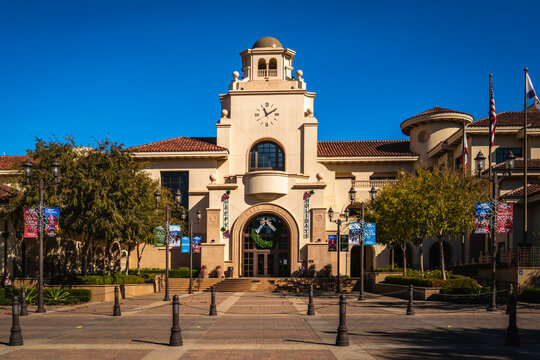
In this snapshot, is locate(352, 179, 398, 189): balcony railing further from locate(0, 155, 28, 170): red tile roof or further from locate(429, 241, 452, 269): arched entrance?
locate(0, 155, 28, 170): red tile roof

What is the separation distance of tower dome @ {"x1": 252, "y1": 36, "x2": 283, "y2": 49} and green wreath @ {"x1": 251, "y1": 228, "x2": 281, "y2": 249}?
17818mm

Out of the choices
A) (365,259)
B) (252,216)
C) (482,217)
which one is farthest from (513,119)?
(482,217)

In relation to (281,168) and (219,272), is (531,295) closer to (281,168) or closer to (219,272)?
(219,272)

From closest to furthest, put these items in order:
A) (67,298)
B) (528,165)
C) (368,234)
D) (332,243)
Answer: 1. (67,298)
2. (368,234)
3. (332,243)
4. (528,165)

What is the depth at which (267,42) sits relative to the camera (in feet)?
183

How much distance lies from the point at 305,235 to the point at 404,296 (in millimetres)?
16851

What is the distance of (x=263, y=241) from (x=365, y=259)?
31.1 ft

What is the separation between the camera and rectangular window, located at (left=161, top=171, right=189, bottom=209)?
52188 millimetres

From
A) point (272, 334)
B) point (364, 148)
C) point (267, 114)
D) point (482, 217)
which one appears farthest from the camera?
point (364, 148)

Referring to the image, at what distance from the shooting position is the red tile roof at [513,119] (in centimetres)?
4566

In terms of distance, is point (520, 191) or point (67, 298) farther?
point (520, 191)

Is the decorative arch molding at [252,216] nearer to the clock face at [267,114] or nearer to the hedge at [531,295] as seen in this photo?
the clock face at [267,114]

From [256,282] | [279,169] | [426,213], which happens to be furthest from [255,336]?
[279,169]

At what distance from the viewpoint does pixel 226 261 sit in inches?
1917
